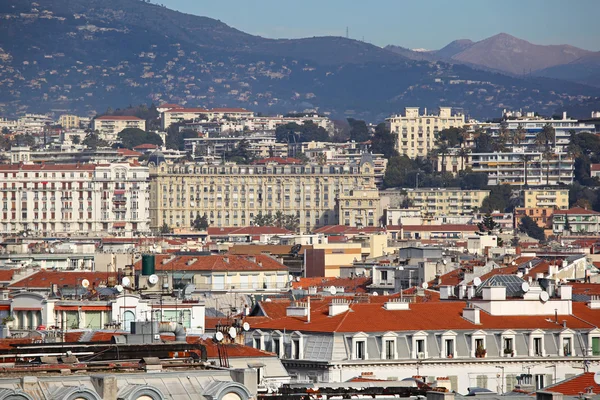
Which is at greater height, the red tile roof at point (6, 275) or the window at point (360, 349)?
the window at point (360, 349)

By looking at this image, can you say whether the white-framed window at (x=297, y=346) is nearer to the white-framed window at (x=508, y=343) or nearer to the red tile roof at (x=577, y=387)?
the white-framed window at (x=508, y=343)

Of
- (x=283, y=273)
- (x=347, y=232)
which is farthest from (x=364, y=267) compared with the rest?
(x=347, y=232)

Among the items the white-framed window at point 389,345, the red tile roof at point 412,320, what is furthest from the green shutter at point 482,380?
the white-framed window at point 389,345

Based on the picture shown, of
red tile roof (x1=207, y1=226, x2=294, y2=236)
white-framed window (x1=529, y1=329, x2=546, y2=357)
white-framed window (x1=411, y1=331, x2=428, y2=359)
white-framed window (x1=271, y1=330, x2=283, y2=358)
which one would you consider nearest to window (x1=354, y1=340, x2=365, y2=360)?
white-framed window (x1=411, y1=331, x2=428, y2=359)

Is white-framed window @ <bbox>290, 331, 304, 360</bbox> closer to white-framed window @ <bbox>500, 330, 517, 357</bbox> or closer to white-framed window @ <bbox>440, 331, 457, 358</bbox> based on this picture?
white-framed window @ <bbox>440, 331, 457, 358</bbox>

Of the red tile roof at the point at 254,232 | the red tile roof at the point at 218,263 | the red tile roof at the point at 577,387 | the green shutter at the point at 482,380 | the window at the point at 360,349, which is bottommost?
the red tile roof at the point at 254,232

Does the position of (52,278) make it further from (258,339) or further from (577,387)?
(577,387)

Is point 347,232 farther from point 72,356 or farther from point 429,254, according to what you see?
point 72,356
